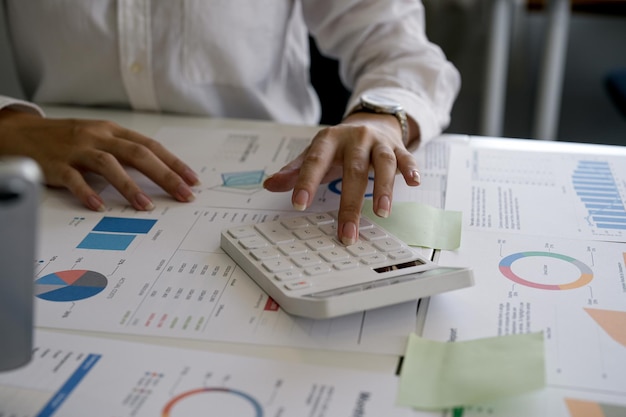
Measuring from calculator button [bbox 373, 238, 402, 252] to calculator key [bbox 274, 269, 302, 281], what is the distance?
0.08m

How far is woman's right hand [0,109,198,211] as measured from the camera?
785 mm

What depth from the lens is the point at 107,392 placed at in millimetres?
498

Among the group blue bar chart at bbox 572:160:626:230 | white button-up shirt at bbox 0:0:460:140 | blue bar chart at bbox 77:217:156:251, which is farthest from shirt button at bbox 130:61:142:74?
blue bar chart at bbox 572:160:626:230

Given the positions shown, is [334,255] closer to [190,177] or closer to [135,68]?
[190,177]

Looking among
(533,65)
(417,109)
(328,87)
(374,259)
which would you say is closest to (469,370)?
(374,259)

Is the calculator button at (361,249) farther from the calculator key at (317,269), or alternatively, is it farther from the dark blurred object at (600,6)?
the dark blurred object at (600,6)

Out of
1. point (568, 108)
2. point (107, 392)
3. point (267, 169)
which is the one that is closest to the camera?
point (107, 392)

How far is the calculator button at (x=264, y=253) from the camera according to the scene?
24.9 inches

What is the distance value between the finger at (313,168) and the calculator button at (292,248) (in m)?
0.05

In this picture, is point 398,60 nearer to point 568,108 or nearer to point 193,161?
point 193,161

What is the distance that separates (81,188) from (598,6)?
173 cm

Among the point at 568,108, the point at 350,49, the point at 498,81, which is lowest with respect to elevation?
the point at 568,108

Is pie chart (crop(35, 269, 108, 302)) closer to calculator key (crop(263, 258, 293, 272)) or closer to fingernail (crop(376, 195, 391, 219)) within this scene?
calculator key (crop(263, 258, 293, 272))

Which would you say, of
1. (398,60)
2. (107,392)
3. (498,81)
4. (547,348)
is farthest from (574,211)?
(498,81)
